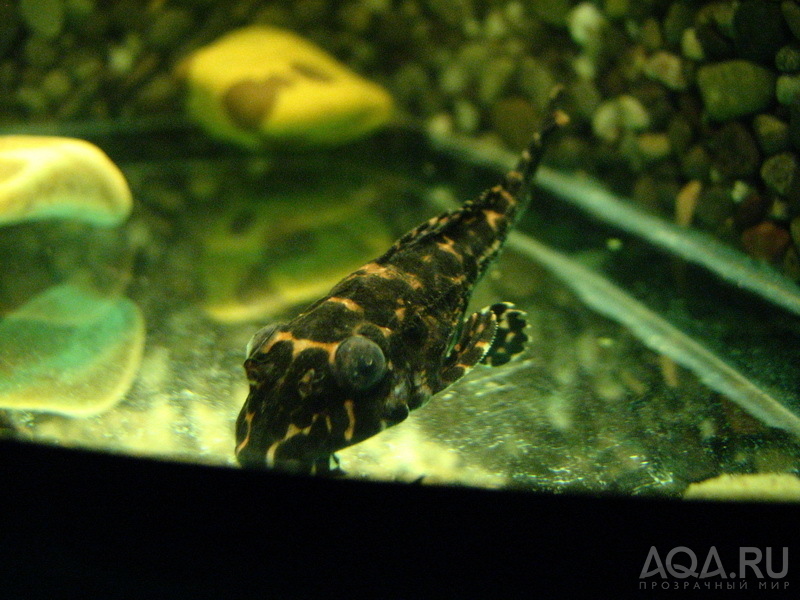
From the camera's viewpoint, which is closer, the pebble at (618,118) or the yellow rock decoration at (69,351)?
the yellow rock decoration at (69,351)

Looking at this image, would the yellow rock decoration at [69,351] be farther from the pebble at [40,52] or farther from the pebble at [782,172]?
the pebble at [40,52]

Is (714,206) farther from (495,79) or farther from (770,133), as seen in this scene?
(495,79)

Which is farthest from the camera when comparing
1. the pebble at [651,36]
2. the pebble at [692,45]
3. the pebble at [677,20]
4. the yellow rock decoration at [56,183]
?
the pebble at [651,36]

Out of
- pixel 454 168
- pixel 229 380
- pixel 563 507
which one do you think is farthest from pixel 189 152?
pixel 563 507

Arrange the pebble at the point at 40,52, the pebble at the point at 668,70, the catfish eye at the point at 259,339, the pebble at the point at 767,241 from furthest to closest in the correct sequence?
the pebble at the point at 40,52 < the pebble at the point at 668,70 < the pebble at the point at 767,241 < the catfish eye at the point at 259,339

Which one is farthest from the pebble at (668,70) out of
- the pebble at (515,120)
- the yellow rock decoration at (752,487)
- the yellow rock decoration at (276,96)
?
the yellow rock decoration at (752,487)

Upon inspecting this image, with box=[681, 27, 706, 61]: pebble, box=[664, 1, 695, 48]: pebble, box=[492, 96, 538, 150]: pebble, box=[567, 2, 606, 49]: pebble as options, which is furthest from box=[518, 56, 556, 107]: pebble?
box=[681, 27, 706, 61]: pebble

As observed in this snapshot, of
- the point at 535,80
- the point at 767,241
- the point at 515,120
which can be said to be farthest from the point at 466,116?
the point at 767,241
